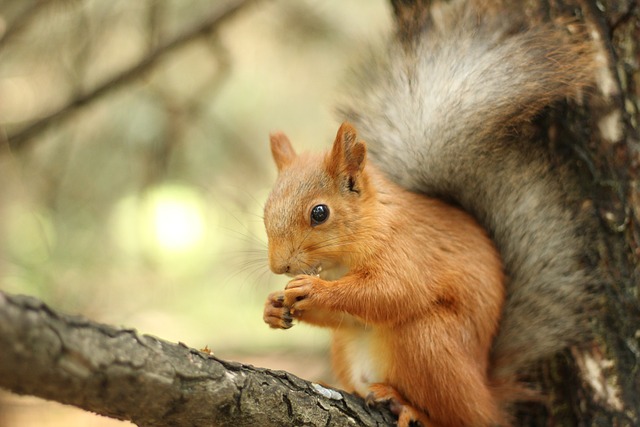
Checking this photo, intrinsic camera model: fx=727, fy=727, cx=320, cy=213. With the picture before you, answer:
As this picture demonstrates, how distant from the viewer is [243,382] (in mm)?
1110

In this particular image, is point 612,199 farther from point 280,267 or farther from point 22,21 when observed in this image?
point 22,21

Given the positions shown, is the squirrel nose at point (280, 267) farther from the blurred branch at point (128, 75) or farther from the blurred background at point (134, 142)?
the blurred branch at point (128, 75)

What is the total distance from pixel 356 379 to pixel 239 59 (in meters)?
1.44

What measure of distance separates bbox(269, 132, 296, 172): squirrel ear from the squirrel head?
119mm

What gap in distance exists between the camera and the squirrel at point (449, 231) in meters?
1.42

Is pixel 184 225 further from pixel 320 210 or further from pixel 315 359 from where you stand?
pixel 320 210

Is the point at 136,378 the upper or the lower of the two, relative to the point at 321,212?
lower

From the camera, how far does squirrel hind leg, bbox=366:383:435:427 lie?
140 centimetres

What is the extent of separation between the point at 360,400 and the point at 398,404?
8 cm

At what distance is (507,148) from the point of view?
5.16 ft

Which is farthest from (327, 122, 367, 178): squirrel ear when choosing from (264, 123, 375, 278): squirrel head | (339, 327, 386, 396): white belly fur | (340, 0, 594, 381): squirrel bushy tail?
(339, 327, 386, 396): white belly fur

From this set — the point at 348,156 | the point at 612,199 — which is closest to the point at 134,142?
the point at 348,156

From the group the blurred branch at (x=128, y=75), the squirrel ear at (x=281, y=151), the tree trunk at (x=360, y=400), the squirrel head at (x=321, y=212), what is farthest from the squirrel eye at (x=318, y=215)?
the blurred branch at (x=128, y=75)

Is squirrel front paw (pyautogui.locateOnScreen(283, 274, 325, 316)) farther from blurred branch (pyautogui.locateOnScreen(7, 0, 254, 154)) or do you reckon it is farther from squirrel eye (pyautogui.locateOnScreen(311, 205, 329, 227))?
blurred branch (pyautogui.locateOnScreen(7, 0, 254, 154))
